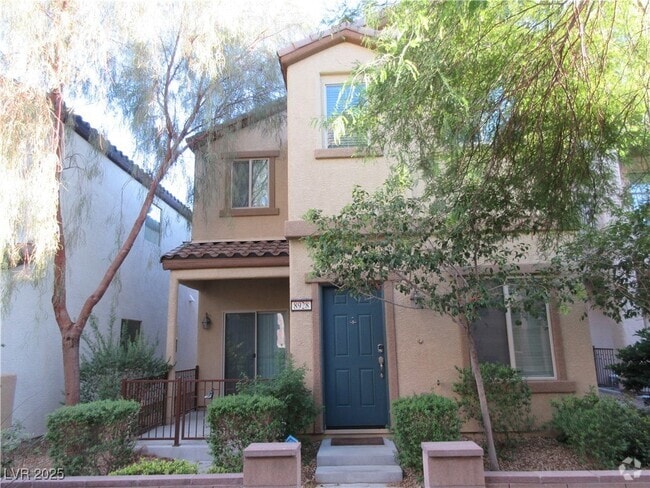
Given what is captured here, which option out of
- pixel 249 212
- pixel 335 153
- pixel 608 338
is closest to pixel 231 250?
pixel 249 212

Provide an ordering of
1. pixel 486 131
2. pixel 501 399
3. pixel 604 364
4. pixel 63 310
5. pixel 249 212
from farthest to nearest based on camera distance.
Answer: pixel 604 364 < pixel 249 212 < pixel 63 310 < pixel 501 399 < pixel 486 131

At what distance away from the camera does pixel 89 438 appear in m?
5.79

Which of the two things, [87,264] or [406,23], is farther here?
[87,264]

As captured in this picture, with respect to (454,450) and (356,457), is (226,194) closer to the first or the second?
(356,457)

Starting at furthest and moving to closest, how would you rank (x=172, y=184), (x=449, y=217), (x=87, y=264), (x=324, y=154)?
(x=87, y=264) → (x=172, y=184) → (x=324, y=154) → (x=449, y=217)

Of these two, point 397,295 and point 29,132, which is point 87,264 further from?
point 397,295

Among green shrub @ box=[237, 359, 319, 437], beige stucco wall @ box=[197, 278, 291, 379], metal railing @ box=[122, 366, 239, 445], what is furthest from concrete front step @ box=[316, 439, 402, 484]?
beige stucco wall @ box=[197, 278, 291, 379]

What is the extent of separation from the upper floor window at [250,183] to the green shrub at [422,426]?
626cm

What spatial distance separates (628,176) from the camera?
7.68 metres

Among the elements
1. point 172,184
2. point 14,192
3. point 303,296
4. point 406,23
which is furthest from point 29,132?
point 406,23

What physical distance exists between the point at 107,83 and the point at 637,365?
11793 mm

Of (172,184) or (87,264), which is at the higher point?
(172,184)

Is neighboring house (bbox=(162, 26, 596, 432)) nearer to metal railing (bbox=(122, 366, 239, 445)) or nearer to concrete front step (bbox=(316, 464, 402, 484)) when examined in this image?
metal railing (bbox=(122, 366, 239, 445))

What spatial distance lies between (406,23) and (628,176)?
16.7 feet
